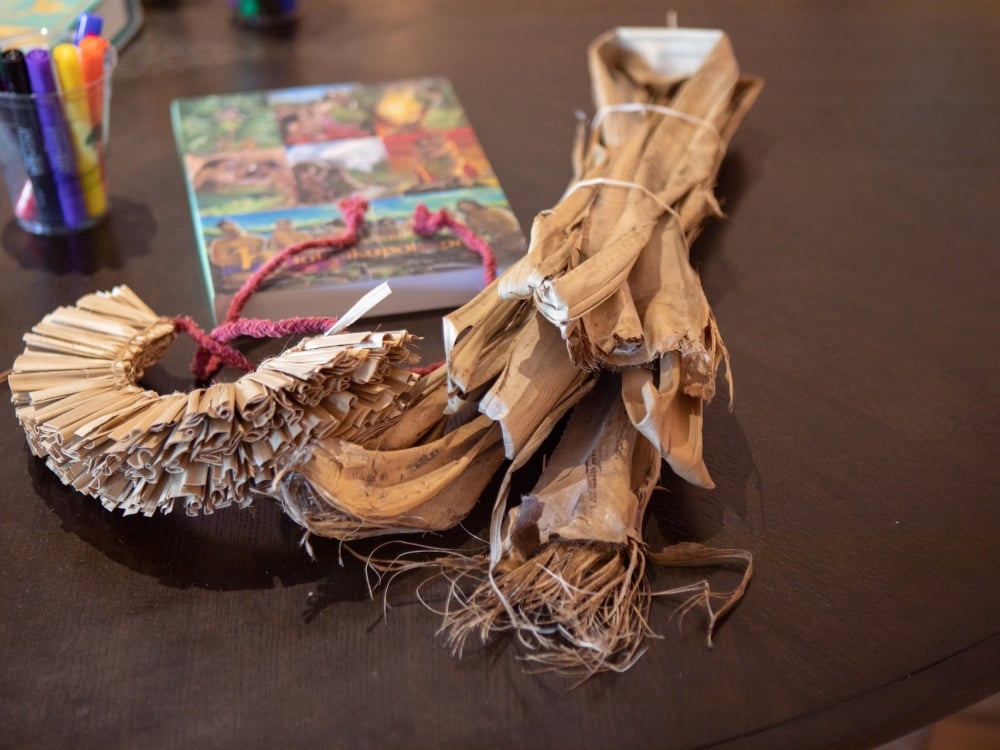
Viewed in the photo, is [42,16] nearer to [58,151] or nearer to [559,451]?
[58,151]

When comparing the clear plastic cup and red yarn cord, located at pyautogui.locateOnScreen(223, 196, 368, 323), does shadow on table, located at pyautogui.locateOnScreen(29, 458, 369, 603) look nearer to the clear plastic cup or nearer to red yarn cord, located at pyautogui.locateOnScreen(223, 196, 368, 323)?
red yarn cord, located at pyautogui.locateOnScreen(223, 196, 368, 323)

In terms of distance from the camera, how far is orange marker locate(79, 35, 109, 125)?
0.86 metres

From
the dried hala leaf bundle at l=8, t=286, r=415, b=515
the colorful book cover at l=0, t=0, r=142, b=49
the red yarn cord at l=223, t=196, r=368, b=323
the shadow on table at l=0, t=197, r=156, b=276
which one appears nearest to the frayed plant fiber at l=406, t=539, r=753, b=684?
the dried hala leaf bundle at l=8, t=286, r=415, b=515

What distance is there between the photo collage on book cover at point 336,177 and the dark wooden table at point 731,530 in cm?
5

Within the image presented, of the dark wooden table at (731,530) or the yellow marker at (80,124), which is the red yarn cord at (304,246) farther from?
the yellow marker at (80,124)

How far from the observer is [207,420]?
1.88ft

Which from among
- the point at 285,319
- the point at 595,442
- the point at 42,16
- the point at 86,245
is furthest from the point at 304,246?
the point at 42,16

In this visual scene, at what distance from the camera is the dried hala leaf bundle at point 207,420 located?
575mm

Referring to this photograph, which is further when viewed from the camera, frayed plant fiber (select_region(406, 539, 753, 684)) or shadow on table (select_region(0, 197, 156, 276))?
shadow on table (select_region(0, 197, 156, 276))

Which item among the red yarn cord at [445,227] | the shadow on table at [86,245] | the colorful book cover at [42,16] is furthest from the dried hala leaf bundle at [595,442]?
the colorful book cover at [42,16]

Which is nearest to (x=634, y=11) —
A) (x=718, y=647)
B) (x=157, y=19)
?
(x=157, y=19)

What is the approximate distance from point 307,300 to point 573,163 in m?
0.34

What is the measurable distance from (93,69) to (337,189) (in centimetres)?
23

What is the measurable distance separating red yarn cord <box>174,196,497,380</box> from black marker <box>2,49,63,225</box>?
0.74 ft
